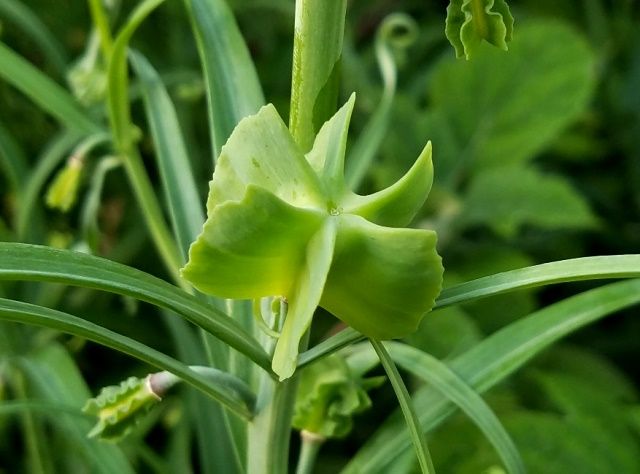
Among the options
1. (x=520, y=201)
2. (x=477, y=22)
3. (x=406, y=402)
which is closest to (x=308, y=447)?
(x=406, y=402)

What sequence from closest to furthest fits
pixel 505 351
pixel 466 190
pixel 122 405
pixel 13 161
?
1. pixel 122 405
2. pixel 505 351
3. pixel 13 161
4. pixel 466 190

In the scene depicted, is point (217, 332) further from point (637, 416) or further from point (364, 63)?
point (364, 63)

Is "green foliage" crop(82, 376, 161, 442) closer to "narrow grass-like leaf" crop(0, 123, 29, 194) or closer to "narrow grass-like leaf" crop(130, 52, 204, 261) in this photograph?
"narrow grass-like leaf" crop(130, 52, 204, 261)

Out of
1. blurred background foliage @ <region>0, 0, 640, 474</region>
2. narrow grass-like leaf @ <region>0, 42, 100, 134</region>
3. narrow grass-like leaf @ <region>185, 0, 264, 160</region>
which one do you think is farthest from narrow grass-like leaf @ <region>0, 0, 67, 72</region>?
narrow grass-like leaf @ <region>185, 0, 264, 160</region>

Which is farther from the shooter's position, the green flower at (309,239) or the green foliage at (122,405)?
the green foliage at (122,405)

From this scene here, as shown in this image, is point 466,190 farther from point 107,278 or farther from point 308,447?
point 107,278

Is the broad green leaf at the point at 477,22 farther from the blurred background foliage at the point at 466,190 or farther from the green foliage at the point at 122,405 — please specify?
the blurred background foliage at the point at 466,190

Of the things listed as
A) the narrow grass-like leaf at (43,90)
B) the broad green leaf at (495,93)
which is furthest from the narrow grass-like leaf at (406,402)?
the broad green leaf at (495,93)
